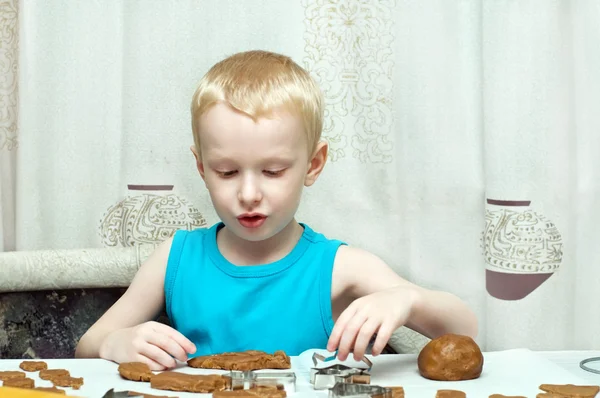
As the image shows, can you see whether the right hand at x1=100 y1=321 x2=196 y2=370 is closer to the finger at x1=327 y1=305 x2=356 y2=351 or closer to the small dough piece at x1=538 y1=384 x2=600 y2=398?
the finger at x1=327 y1=305 x2=356 y2=351

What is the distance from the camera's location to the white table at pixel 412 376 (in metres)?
0.79

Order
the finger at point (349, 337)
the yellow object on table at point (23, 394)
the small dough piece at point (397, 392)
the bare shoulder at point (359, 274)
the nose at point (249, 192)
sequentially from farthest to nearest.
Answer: the bare shoulder at point (359, 274) → the nose at point (249, 192) → the finger at point (349, 337) → the small dough piece at point (397, 392) → the yellow object on table at point (23, 394)

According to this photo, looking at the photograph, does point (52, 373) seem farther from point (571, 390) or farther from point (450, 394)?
point (571, 390)

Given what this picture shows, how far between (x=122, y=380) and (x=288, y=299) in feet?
1.03

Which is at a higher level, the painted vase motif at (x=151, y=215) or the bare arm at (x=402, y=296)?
the painted vase motif at (x=151, y=215)

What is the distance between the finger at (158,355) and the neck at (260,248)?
244 mm

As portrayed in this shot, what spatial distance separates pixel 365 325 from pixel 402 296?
0.29 feet

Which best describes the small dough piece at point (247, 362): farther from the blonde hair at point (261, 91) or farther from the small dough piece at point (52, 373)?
the blonde hair at point (261, 91)

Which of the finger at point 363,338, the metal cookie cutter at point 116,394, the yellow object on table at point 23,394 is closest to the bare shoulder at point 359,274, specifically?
the finger at point 363,338

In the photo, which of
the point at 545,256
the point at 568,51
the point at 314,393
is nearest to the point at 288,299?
the point at 314,393

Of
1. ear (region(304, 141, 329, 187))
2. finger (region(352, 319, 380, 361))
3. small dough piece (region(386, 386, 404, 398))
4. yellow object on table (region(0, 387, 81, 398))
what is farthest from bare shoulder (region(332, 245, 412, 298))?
yellow object on table (region(0, 387, 81, 398))

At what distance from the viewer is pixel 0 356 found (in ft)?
4.10

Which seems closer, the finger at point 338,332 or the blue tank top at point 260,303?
the finger at point 338,332

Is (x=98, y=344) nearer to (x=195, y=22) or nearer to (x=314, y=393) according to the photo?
(x=314, y=393)
